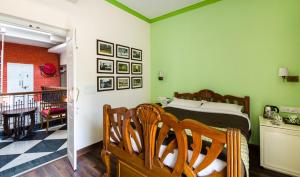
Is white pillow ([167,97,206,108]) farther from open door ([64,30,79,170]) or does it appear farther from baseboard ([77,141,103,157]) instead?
open door ([64,30,79,170])

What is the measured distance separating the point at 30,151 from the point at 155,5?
4004 millimetres

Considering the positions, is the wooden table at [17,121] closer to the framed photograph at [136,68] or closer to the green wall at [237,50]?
the framed photograph at [136,68]

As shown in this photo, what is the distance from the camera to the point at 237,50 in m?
2.89

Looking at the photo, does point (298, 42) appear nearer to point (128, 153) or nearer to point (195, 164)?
point (195, 164)

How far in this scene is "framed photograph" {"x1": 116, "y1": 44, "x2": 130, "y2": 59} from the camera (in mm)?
3362

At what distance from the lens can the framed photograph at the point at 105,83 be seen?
300 centimetres

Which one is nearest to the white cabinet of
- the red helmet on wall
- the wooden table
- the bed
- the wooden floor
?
the wooden floor

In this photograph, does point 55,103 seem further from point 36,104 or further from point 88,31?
point 88,31

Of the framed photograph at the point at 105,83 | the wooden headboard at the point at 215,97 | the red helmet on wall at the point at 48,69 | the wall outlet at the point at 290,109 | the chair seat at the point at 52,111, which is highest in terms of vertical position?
the red helmet on wall at the point at 48,69

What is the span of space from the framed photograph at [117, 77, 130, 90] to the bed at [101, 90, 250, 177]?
1602 mm

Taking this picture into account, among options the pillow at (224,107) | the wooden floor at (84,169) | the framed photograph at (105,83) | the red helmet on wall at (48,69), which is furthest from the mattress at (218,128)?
the red helmet on wall at (48,69)

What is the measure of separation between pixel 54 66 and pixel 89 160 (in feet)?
17.2

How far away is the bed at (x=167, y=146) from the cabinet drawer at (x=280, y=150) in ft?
1.80

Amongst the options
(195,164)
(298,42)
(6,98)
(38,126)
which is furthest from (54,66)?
(298,42)
